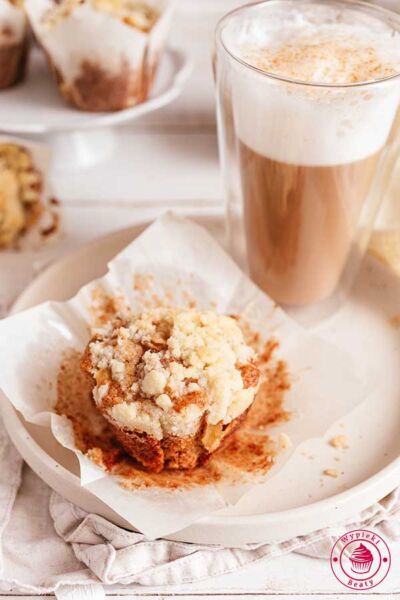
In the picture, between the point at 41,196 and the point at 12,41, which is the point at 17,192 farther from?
the point at 12,41

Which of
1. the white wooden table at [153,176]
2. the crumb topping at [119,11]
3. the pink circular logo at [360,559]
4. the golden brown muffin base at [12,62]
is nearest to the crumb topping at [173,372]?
the pink circular logo at [360,559]

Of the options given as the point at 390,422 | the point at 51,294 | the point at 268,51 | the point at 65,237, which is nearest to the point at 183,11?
the point at 65,237

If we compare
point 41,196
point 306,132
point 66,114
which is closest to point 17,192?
point 41,196

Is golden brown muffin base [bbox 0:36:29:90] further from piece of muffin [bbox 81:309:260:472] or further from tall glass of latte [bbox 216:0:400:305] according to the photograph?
piece of muffin [bbox 81:309:260:472]

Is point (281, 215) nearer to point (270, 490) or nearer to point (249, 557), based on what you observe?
point (270, 490)

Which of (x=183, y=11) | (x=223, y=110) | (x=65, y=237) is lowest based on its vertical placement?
(x=65, y=237)

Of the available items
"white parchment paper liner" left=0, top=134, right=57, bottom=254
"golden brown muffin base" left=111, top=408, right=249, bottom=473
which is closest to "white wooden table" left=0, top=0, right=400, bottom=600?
"white parchment paper liner" left=0, top=134, right=57, bottom=254

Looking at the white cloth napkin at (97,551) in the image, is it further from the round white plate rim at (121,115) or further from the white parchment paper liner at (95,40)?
the white parchment paper liner at (95,40)
